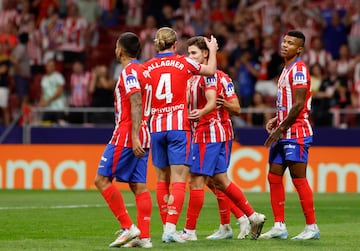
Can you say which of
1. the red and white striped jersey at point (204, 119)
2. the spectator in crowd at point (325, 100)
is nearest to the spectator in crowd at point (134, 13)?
the spectator in crowd at point (325, 100)

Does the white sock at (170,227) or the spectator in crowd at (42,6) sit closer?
the white sock at (170,227)

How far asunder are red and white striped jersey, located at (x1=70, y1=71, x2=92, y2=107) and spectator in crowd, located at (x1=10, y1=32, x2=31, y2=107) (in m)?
1.35

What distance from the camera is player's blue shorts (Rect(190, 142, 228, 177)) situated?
12.0 meters

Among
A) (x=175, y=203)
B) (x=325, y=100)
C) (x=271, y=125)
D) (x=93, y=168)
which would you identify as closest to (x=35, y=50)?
(x=93, y=168)

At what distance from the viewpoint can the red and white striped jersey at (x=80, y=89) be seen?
997 inches

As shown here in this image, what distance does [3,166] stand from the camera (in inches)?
918

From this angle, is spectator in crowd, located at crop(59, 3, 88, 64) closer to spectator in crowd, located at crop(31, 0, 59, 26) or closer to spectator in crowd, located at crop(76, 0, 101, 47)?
spectator in crowd, located at crop(76, 0, 101, 47)

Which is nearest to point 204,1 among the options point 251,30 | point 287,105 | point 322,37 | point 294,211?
point 251,30

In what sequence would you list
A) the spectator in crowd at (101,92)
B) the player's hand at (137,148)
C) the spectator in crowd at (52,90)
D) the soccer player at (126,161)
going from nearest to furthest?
the player's hand at (137,148) → the soccer player at (126,161) → the spectator in crowd at (101,92) → the spectator in crowd at (52,90)

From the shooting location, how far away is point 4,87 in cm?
2608

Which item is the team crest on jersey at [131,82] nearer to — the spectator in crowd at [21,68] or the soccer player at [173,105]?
the soccer player at [173,105]

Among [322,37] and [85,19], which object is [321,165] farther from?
[85,19]

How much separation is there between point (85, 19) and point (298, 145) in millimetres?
16554

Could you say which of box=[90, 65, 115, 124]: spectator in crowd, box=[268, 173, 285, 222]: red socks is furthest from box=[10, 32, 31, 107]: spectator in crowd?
box=[268, 173, 285, 222]: red socks
